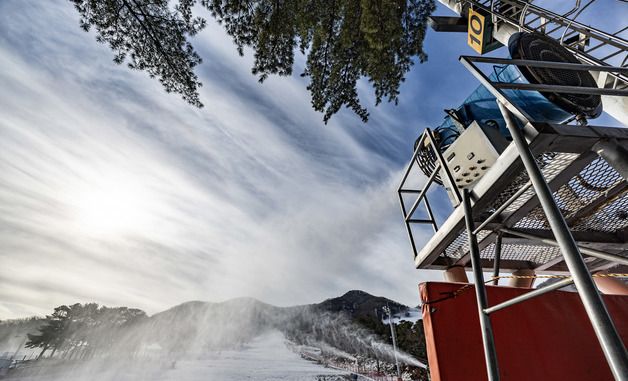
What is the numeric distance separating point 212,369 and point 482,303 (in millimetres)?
111987

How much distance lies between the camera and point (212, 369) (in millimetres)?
91375

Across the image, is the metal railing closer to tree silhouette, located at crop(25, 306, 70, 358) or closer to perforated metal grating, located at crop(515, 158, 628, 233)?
perforated metal grating, located at crop(515, 158, 628, 233)

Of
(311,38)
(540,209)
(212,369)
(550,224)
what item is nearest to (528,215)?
(540,209)

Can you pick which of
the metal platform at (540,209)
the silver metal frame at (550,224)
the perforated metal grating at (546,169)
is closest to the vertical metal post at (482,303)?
the silver metal frame at (550,224)

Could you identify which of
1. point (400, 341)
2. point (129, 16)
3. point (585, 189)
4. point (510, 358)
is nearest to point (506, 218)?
point (585, 189)

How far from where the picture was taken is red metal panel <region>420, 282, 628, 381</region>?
3.56 meters

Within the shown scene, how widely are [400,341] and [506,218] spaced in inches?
3237

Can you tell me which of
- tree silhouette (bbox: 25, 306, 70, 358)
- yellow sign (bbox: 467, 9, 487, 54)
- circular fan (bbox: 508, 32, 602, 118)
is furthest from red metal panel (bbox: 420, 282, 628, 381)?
tree silhouette (bbox: 25, 306, 70, 358)

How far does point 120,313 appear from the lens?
131500 mm

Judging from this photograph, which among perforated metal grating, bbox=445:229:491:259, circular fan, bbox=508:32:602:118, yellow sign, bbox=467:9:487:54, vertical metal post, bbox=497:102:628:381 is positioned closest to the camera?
vertical metal post, bbox=497:102:628:381

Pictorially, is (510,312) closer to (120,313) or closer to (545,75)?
(545,75)

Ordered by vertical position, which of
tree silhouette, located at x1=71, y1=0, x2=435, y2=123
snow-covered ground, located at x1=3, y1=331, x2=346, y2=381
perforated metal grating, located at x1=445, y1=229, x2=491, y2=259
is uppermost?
tree silhouette, located at x1=71, y1=0, x2=435, y2=123

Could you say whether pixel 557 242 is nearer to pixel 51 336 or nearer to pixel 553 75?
pixel 553 75

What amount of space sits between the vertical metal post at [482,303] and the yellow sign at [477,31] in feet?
23.3
